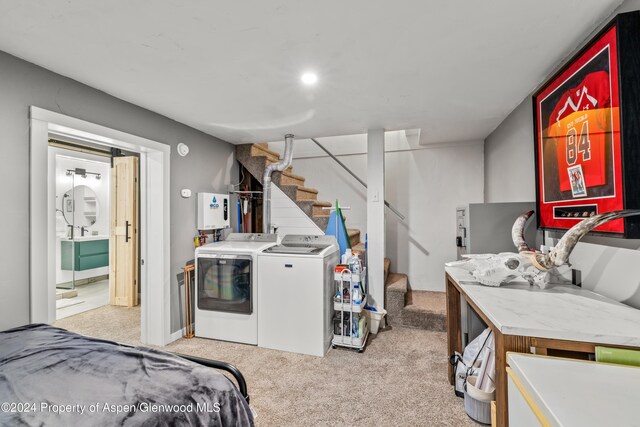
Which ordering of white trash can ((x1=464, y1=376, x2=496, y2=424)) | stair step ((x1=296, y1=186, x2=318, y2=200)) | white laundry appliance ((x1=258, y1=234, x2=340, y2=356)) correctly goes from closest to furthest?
1. white trash can ((x1=464, y1=376, x2=496, y2=424))
2. white laundry appliance ((x1=258, y1=234, x2=340, y2=356))
3. stair step ((x1=296, y1=186, x2=318, y2=200))

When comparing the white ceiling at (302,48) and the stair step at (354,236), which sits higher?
the white ceiling at (302,48)

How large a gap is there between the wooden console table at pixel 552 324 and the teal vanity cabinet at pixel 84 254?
5906mm

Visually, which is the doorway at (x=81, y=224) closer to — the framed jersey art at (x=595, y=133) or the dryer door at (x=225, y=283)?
the dryer door at (x=225, y=283)

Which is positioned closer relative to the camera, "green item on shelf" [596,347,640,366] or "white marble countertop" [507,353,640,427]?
"white marble countertop" [507,353,640,427]

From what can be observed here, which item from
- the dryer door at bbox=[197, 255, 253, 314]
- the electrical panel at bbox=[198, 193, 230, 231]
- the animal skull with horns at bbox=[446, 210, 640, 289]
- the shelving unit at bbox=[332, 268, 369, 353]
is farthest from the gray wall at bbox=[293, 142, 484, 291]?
the animal skull with horns at bbox=[446, 210, 640, 289]

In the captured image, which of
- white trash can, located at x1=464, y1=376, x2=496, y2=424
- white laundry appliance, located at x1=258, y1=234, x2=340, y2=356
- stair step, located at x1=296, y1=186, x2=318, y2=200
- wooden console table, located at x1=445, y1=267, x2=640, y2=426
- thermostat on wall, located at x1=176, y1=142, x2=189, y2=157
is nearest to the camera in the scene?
wooden console table, located at x1=445, y1=267, x2=640, y2=426

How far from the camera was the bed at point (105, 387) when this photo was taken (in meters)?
0.82

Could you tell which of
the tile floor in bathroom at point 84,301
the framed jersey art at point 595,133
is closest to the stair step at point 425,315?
the framed jersey art at point 595,133

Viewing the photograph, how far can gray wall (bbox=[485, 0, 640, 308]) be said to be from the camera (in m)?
1.30

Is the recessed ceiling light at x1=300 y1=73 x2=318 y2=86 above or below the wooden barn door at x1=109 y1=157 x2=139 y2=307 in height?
above

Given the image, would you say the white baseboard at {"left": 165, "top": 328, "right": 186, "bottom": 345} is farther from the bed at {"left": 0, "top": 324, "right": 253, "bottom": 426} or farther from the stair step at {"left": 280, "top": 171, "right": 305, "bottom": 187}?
the stair step at {"left": 280, "top": 171, "right": 305, "bottom": 187}

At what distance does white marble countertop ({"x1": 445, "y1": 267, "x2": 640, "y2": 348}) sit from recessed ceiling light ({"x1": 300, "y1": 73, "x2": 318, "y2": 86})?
1.67 metres

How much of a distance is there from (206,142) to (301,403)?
112 inches

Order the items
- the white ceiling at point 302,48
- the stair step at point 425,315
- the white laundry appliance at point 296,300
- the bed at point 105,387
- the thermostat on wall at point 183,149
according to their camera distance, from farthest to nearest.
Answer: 1. the stair step at point 425,315
2. the thermostat on wall at point 183,149
3. the white laundry appliance at point 296,300
4. the white ceiling at point 302,48
5. the bed at point 105,387
